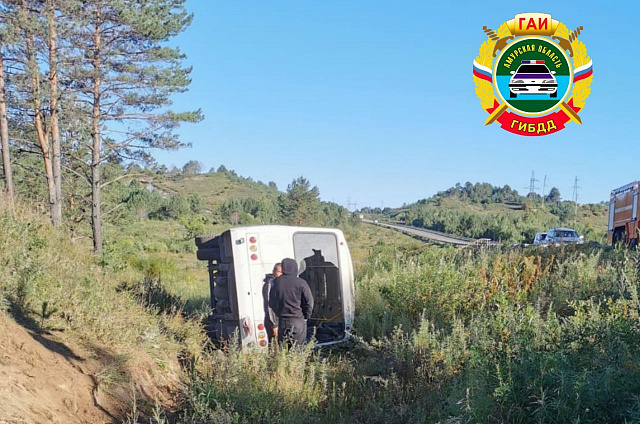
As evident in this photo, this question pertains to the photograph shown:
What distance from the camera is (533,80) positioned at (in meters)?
13.2

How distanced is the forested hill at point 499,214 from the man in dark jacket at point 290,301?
846 inches

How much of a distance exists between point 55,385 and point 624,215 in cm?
1969

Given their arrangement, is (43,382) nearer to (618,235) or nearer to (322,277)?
(322,277)

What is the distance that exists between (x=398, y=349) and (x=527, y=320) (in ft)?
5.81

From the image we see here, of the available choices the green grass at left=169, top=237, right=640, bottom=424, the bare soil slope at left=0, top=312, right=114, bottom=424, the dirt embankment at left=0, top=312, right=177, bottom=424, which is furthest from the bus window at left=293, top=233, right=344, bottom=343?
the bare soil slope at left=0, top=312, right=114, bottom=424

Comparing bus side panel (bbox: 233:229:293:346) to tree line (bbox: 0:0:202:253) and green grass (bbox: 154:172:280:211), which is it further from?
green grass (bbox: 154:172:280:211)

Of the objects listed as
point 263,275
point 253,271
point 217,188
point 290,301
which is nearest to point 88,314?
point 253,271

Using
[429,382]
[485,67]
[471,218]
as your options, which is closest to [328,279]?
[429,382]

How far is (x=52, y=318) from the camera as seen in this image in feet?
23.1

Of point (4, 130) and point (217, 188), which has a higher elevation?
point (217, 188)

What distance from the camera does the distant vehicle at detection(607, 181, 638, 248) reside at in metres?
18.2

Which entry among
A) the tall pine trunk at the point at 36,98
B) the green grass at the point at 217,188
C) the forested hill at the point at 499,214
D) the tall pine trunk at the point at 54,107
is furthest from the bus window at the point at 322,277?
the green grass at the point at 217,188

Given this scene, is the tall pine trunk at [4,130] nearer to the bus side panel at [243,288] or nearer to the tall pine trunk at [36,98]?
the tall pine trunk at [36,98]

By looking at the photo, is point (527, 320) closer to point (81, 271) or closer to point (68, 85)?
point (81, 271)
